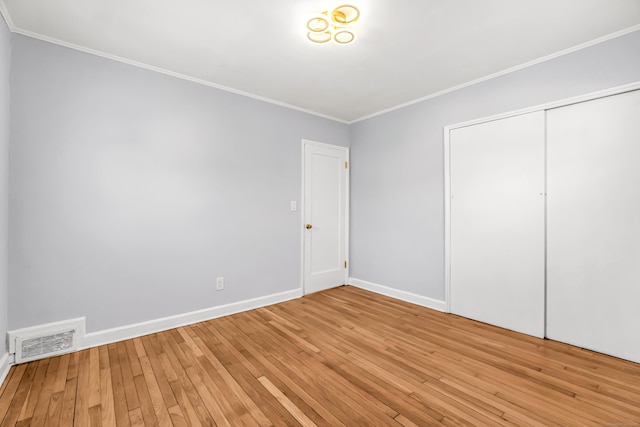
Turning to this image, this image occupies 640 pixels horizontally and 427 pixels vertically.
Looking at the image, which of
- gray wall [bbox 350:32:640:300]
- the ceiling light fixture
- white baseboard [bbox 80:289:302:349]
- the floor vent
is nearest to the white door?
gray wall [bbox 350:32:640:300]

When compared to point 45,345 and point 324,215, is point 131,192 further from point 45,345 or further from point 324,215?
point 324,215

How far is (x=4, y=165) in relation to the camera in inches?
83.0

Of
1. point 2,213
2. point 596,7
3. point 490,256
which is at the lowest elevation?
point 490,256

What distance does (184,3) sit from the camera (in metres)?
1.94

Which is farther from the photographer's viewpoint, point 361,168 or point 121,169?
point 361,168

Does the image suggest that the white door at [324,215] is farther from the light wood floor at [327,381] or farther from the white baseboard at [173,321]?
the light wood floor at [327,381]

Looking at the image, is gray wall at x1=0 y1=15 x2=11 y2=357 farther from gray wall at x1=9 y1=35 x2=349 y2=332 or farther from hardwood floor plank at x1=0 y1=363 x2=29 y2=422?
hardwood floor plank at x1=0 y1=363 x2=29 y2=422

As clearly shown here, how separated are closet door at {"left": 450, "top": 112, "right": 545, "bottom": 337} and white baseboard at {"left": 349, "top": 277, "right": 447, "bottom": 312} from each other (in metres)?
0.19

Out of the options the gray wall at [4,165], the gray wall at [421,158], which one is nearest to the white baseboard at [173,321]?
the gray wall at [4,165]

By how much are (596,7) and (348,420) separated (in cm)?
320

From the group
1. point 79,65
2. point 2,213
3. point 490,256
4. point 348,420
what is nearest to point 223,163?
point 79,65

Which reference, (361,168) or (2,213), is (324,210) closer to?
(361,168)

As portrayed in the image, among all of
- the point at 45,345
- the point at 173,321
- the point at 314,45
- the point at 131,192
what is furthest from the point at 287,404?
the point at 314,45

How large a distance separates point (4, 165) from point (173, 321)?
6.19ft
